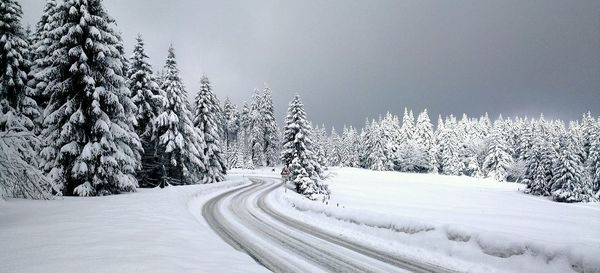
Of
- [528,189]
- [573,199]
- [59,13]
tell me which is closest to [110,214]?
[59,13]

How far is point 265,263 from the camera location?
8766 mm

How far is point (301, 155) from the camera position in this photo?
34.7 metres

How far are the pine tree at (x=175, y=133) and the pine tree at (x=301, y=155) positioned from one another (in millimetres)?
10172

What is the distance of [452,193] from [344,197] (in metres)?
16.5

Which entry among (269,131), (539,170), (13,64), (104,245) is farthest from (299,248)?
(269,131)

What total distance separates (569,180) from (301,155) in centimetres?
3629

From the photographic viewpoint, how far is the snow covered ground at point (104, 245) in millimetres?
5789

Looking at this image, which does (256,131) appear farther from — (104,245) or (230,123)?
(104,245)

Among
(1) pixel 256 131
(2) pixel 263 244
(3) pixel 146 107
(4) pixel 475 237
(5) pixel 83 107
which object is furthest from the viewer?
A: (1) pixel 256 131

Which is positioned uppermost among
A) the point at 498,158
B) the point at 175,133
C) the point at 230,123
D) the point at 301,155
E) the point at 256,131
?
the point at 230,123

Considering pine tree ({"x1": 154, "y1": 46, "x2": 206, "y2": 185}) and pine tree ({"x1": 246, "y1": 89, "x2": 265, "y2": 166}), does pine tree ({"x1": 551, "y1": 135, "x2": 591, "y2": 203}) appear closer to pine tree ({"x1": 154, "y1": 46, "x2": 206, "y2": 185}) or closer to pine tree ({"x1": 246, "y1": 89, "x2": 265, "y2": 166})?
pine tree ({"x1": 154, "y1": 46, "x2": 206, "y2": 185})

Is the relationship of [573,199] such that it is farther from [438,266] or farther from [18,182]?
[18,182]

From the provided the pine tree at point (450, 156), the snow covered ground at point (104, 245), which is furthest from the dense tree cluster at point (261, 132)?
the snow covered ground at point (104, 245)

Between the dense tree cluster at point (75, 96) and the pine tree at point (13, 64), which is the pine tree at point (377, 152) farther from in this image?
the pine tree at point (13, 64)
